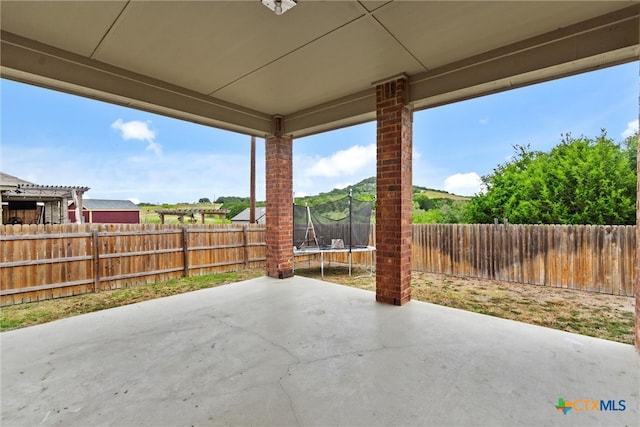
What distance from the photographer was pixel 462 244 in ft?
19.0

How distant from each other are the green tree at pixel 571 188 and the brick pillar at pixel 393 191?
Result: 436 centimetres

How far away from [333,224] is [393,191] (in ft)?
11.6

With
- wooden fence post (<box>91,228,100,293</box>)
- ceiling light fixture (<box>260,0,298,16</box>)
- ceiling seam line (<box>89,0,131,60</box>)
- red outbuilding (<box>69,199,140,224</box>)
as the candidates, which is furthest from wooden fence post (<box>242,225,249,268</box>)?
red outbuilding (<box>69,199,140,224</box>)

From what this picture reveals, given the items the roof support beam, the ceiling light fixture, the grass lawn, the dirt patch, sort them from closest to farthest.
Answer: the ceiling light fixture < the roof support beam < the dirt patch < the grass lawn

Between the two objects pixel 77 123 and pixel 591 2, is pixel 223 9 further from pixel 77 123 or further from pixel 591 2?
pixel 77 123

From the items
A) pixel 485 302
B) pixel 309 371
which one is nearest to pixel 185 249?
pixel 309 371

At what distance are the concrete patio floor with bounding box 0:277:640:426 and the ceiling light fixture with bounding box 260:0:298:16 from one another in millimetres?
2524

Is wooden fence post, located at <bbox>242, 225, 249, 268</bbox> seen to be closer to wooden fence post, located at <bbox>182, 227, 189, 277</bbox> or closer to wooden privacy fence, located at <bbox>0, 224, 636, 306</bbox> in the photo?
wooden privacy fence, located at <bbox>0, 224, 636, 306</bbox>

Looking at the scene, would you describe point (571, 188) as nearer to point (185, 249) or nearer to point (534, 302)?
point (534, 302)

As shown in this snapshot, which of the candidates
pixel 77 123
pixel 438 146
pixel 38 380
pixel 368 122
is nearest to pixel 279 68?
pixel 368 122

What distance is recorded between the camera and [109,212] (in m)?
19.4

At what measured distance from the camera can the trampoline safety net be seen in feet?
20.9

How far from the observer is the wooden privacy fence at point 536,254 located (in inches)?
169

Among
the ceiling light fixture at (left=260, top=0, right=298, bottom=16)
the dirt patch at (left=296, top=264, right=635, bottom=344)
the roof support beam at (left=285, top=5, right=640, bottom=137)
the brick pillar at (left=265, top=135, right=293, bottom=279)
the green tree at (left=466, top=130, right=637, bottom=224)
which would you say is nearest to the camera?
the ceiling light fixture at (left=260, top=0, right=298, bottom=16)
